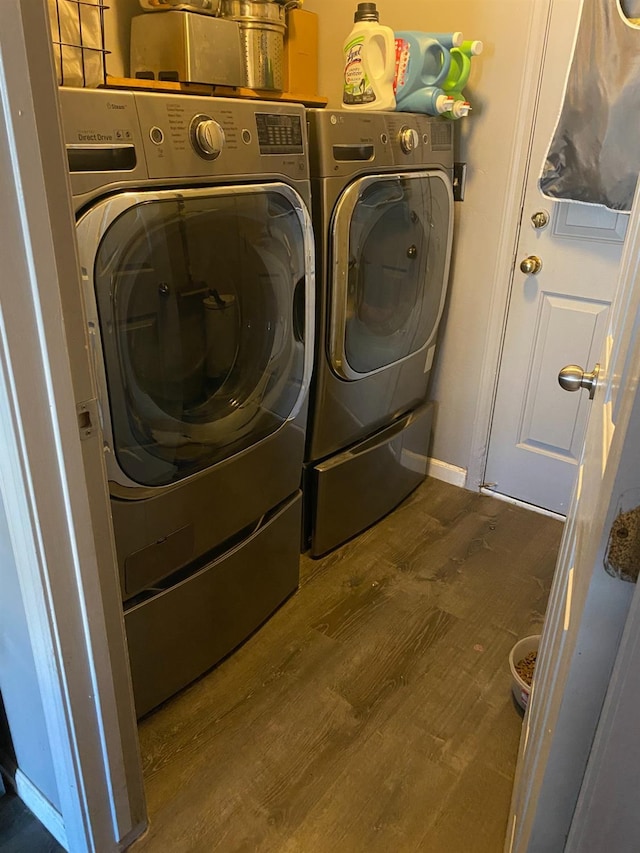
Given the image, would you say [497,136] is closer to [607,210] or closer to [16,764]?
[607,210]

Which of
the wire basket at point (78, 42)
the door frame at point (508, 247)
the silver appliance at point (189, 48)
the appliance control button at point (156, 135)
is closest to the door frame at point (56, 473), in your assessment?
the appliance control button at point (156, 135)

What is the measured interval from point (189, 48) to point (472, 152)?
99 centimetres

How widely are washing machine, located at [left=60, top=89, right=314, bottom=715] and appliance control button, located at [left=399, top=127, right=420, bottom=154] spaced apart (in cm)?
45

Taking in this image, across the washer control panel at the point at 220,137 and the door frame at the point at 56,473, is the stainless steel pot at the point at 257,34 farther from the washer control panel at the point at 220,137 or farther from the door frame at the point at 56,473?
the door frame at the point at 56,473

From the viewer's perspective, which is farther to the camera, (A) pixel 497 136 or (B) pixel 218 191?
(A) pixel 497 136

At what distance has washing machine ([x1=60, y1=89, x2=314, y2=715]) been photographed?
3.58 feet

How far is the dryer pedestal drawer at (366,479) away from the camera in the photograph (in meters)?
1.96

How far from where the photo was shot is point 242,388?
148cm

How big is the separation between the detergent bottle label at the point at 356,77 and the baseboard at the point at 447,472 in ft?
4.27

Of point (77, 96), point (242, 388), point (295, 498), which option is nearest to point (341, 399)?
point (295, 498)

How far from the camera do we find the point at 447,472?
2521 millimetres

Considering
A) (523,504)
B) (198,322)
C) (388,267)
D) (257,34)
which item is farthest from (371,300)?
(523,504)

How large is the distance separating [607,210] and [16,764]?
2.03 m

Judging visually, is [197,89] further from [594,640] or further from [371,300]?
[594,640]
